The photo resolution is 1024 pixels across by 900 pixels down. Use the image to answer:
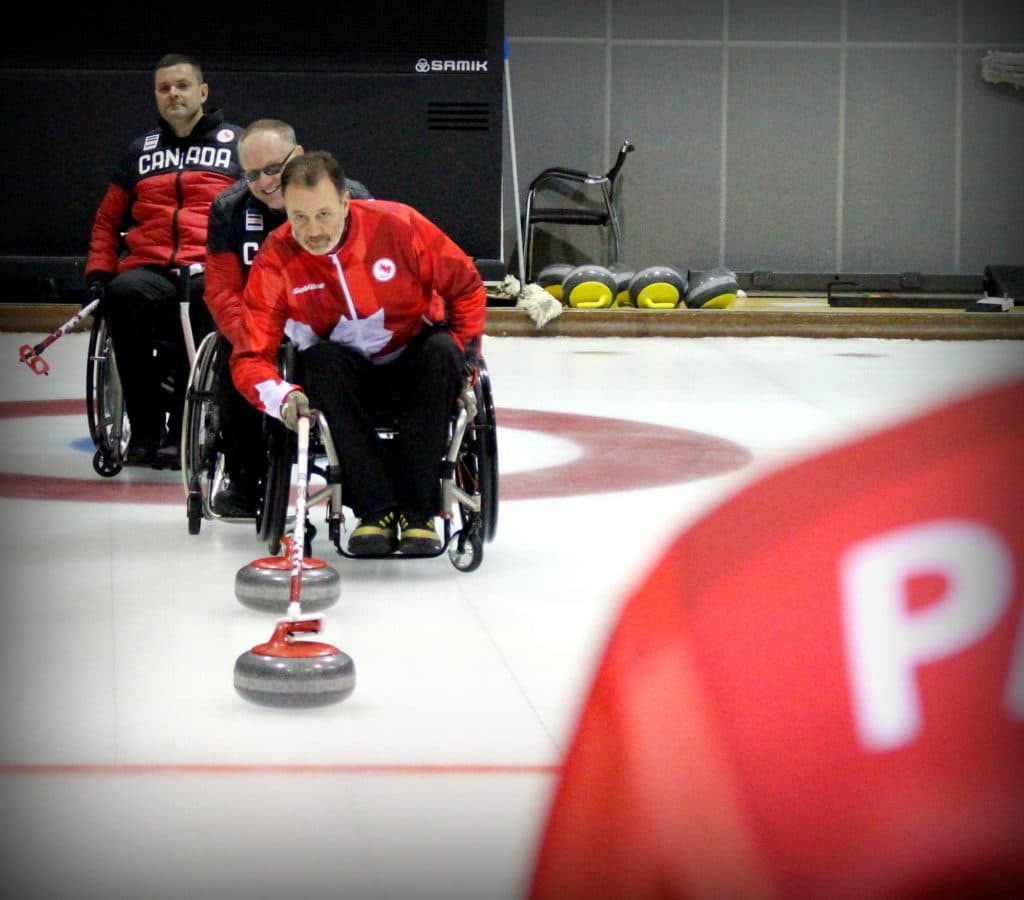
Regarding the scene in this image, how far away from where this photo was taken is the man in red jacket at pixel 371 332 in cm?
337

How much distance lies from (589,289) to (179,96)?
5.24m

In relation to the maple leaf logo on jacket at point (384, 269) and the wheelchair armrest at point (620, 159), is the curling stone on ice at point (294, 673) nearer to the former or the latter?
the maple leaf logo on jacket at point (384, 269)

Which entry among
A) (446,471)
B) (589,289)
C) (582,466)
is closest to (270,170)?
(446,471)

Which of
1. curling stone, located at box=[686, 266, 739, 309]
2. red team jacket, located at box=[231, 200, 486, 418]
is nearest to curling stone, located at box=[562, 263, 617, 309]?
curling stone, located at box=[686, 266, 739, 309]

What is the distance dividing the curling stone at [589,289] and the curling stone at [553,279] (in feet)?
0.34

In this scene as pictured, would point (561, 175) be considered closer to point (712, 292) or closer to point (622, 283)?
point (622, 283)

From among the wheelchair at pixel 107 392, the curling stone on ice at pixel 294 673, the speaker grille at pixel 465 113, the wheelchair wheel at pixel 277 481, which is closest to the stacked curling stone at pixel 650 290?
the speaker grille at pixel 465 113

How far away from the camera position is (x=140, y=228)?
15.8 ft

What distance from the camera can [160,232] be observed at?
188 inches

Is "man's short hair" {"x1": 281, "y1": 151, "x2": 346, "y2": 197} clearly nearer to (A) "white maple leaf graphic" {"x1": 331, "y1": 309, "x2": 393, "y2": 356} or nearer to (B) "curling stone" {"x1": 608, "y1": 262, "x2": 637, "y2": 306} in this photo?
(A) "white maple leaf graphic" {"x1": 331, "y1": 309, "x2": 393, "y2": 356}

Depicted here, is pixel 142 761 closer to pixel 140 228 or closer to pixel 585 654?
pixel 585 654

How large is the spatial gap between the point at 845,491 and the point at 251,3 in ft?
26.7

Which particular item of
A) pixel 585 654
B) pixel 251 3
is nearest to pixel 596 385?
pixel 251 3

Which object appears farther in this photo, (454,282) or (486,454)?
(454,282)
